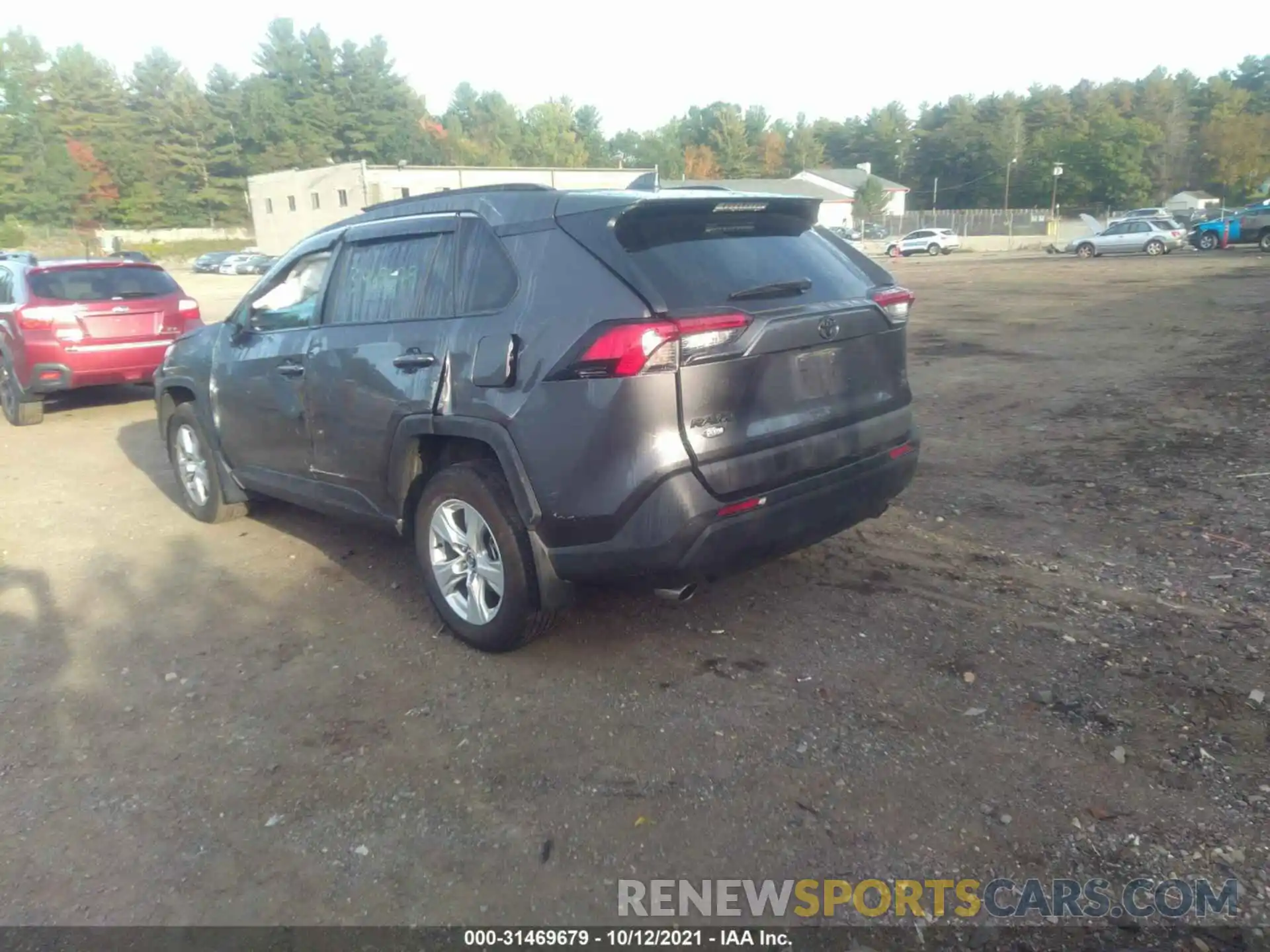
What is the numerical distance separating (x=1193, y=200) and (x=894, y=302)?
310ft

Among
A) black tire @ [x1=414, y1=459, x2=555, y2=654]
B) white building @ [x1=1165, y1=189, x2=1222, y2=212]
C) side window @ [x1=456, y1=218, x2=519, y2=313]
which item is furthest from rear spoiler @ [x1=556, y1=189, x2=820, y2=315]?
white building @ [x1=1165, y1=189, x2=1222, y2=212]

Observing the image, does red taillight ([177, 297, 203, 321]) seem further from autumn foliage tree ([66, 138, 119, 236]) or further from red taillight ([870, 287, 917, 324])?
autumn foliage tree ([66, 138, 119, 236])

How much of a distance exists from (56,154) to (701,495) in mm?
92017

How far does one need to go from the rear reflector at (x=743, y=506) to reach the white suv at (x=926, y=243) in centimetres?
5217

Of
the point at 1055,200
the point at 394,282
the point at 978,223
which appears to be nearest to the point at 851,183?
the point at 1055,200

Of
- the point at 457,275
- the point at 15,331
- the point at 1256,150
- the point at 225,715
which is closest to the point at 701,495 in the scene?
the point at 457,275

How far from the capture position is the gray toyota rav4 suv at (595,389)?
3.49 meters

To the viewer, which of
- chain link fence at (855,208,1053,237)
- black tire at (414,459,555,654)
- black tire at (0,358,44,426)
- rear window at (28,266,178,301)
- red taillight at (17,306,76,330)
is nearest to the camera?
black tire at (414,459,555,654)

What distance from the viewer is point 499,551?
392 centimetres

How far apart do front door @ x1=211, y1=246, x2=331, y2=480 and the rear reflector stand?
96.4 inches

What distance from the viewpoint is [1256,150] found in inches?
2906

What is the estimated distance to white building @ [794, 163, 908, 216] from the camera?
8725cm

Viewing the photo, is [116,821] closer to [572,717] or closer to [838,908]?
[572,717]

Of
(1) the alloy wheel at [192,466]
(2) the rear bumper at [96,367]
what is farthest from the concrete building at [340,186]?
(1) the alloy wheel at [192,466]
